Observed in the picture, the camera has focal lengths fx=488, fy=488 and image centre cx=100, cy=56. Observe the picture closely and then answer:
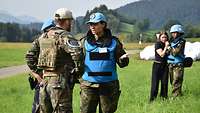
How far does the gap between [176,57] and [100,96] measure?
15.1ft

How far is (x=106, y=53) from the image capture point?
24.1 ft

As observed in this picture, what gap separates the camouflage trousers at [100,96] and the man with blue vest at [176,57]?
4297mm

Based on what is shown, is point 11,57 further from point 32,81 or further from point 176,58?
point 32,81

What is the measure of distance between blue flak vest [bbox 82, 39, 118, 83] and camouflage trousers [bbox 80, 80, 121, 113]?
9cm

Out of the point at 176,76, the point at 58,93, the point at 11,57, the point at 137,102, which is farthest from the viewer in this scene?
the point at 11,57

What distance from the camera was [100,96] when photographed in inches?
294

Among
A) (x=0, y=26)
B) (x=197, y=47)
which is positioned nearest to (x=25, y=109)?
(x=197, y=47)

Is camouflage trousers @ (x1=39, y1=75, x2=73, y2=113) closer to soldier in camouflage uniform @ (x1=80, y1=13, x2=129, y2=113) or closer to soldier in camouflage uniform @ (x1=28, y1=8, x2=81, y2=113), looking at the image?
soldier in camouflage uniform @ (x1=28, y1=8, x2=81, y2=113)

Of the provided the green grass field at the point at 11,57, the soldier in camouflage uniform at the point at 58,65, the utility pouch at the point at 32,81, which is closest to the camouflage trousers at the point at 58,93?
the soldier in camouflage uniform at the point at 58,65

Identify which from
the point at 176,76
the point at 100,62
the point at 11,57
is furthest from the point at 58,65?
the point at 11,57

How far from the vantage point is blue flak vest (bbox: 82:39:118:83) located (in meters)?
7.36

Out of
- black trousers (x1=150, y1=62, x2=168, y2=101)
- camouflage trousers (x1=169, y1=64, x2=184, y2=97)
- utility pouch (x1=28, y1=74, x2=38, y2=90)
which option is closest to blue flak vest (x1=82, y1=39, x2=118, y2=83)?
utility pouch (x1=28, y1=74, x2=38, y2=90)

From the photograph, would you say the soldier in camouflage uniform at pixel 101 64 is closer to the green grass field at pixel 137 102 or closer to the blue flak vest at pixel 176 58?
the green grass field at pixel 137 102

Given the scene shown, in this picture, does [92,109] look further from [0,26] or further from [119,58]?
[0,26]
